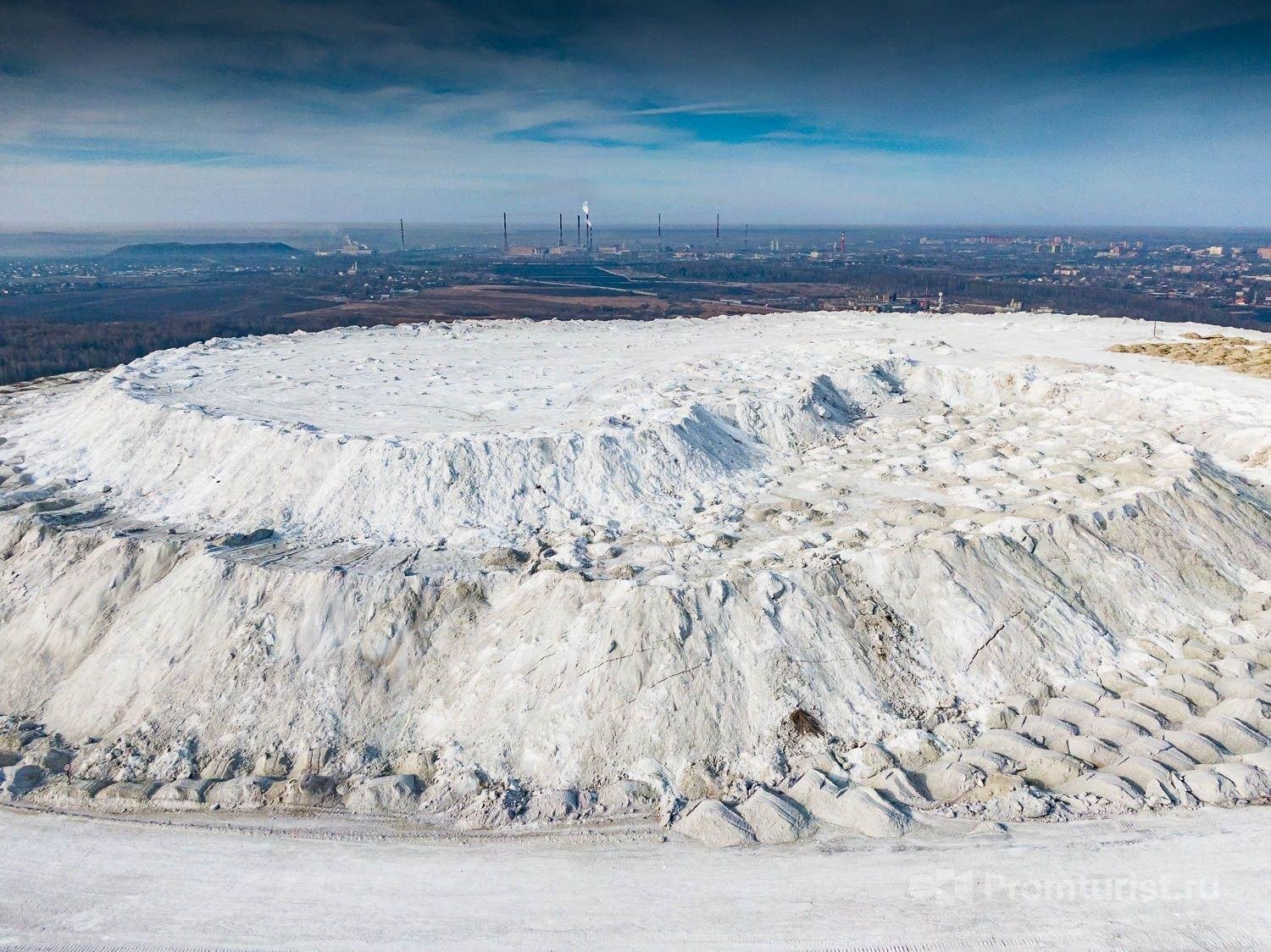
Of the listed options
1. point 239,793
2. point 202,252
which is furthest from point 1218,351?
point 202,252

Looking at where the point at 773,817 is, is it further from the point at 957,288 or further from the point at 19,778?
the point at 957,288

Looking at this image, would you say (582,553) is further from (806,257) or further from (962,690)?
(806,257)

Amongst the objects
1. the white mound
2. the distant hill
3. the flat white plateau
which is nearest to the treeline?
the white mound

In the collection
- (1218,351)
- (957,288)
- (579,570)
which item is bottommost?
(579,570)

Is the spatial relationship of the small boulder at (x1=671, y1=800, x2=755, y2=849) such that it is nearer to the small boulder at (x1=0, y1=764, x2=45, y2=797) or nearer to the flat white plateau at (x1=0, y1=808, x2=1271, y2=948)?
the flat white plateau at (x1=0, y1=808, x2=1271, y2=948)

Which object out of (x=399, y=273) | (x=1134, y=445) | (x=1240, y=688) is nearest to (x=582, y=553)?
(x=1240, y=688)

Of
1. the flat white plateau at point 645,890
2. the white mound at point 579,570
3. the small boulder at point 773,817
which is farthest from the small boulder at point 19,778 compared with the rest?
the small boulder at point 773,817
